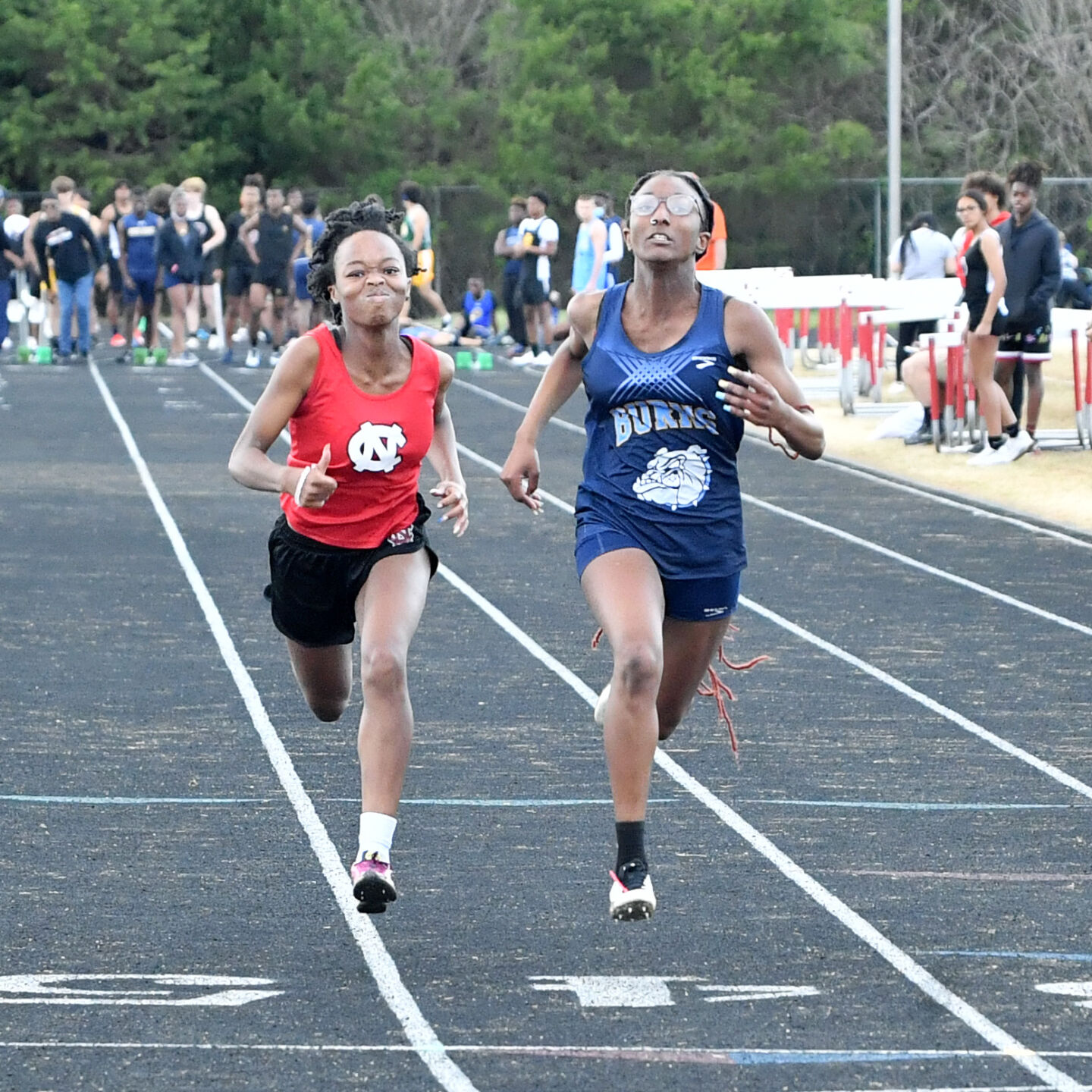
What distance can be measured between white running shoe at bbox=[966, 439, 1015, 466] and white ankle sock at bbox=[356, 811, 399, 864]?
11.8 metres

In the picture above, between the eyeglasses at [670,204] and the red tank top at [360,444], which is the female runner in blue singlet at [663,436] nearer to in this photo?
the eyeglasses at [670,204]

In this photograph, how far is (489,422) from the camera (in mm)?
20172

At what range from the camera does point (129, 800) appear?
280 inches

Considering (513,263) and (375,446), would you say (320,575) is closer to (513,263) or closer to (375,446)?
(375,446)

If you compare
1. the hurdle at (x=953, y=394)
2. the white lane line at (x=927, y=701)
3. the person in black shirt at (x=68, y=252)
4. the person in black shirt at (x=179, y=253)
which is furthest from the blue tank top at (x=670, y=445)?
the person in black shirt at (x=179, y=253)

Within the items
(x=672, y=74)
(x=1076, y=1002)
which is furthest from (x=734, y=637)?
(x=672, y=74)

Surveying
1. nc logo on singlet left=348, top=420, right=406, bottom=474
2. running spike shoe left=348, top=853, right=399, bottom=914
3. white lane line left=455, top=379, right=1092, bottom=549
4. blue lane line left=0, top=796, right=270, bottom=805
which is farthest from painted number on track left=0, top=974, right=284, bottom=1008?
white lane line left=455, top=379, right=1092, bottom=549

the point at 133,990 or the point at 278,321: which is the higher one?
the point at 278,321

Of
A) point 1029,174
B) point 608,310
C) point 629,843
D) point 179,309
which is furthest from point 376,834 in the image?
point 179,309

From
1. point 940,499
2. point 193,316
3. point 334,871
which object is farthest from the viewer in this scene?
point 193,316

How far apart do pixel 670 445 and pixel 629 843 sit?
0.96 metres

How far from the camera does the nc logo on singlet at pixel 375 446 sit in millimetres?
5680

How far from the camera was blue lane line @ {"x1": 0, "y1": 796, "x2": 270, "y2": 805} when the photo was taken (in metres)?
7.06

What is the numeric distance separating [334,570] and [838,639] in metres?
4.70
